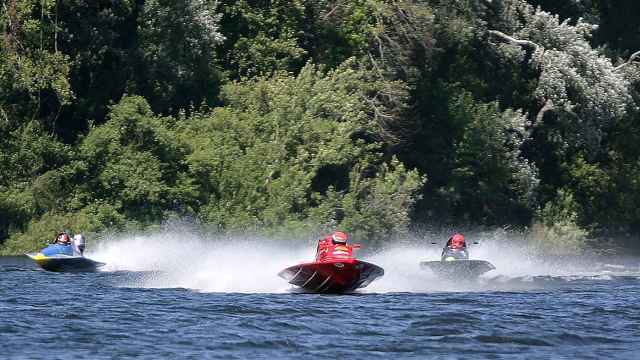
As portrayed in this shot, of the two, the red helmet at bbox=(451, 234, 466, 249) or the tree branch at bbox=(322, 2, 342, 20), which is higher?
the tree branch at bbox=(322, 2, 342, 20)

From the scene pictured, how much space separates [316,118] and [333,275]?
75.0 ft

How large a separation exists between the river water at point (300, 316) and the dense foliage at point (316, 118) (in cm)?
1107

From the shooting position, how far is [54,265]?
1829 inches

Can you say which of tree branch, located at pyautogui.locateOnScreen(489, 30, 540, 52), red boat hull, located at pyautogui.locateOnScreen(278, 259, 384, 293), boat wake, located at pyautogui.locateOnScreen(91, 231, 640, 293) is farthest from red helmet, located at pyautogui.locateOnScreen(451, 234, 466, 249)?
tree branch, located at pyautogui.locateOnScreen(489, 30, 540, 52)

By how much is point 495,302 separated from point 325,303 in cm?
399

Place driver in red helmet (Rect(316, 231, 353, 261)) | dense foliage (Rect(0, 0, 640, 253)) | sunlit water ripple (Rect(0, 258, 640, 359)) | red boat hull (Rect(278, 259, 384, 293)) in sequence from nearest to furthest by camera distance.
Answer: sunlit water ripple (Rect(0, 258, 640, 359)) < red boat hull (Rect(278, 259, 384, 293)) < driver in red helmet (Rect(316, 231, 353, 261)) < dense foliage (Rect(0, 0, 640, 253))

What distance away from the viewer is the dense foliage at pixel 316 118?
56.6m

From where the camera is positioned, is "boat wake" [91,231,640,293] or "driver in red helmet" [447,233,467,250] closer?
"boat wake" [91,231,640,293]

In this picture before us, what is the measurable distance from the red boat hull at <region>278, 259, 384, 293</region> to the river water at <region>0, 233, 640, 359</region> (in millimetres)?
424

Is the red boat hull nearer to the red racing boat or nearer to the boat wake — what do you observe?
the red racing boat

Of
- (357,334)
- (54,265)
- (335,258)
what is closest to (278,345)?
(357,334)

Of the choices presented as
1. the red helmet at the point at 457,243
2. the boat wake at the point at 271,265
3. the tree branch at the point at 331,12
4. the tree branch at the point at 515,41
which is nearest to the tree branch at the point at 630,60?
the tree branch at the point at 515,41

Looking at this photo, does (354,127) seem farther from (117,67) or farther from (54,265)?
(54,265)

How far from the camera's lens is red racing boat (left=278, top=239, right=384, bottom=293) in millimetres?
35594
